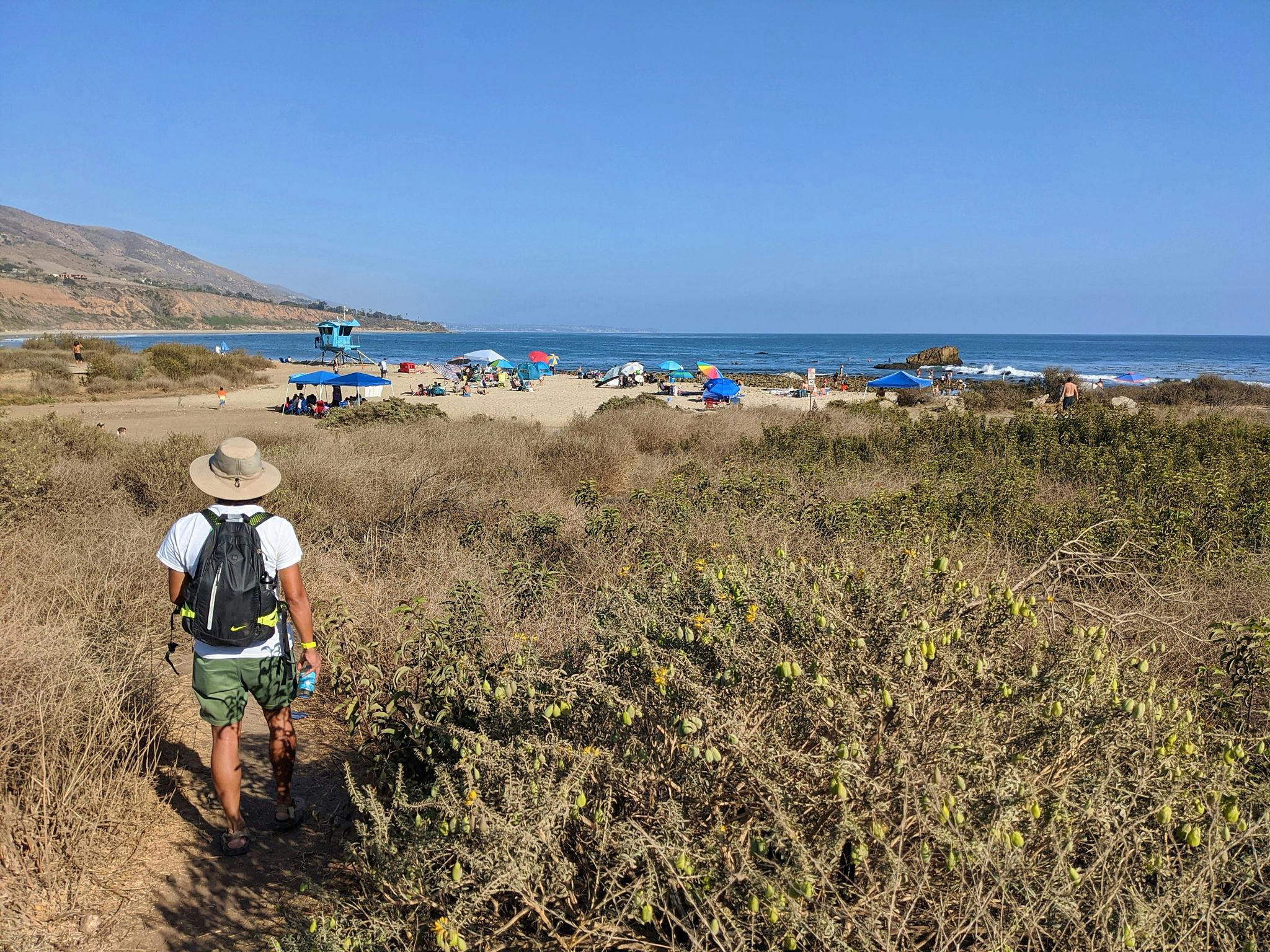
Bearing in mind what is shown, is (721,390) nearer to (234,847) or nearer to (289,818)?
(289,818)

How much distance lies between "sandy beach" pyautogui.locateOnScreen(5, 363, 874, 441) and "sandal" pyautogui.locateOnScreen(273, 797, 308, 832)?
1019cm

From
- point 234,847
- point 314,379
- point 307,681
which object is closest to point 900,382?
point 314,379

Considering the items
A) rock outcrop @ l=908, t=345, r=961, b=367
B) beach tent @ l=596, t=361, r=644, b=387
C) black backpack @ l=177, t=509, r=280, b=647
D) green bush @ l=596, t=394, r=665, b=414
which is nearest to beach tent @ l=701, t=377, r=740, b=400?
green bush @ l=596, t=394, r=665, b=414

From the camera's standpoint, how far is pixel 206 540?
3094mm

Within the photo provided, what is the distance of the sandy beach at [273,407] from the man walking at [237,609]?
32.7 ft

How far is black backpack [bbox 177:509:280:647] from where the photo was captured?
305 centimetres

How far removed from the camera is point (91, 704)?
3088 millimetres

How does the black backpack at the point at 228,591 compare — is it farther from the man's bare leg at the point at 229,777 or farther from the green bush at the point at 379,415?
the green bush at the point at 379,415

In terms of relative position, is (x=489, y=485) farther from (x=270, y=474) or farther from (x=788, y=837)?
(x=788, y=837)

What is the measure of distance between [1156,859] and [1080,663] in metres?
0.52

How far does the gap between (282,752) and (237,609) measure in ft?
2.52

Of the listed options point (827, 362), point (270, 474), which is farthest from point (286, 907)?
point (827, 362)

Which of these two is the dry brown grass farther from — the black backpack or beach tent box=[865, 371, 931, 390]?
beach tent box=[865, 371, 931, 390]

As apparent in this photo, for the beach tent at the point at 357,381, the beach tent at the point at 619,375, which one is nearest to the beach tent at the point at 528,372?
the beach tent at the point at 619,375
